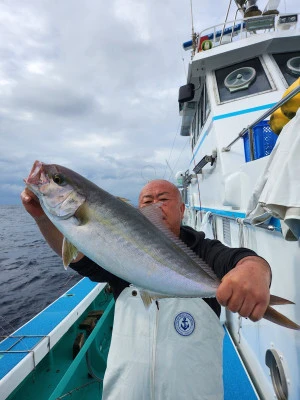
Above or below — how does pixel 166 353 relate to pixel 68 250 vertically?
below

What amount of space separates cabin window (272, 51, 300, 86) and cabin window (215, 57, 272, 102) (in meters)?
0.50

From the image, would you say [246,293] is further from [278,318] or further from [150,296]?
[150,296]

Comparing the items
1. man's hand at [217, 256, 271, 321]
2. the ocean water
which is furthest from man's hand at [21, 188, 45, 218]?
the ocean water

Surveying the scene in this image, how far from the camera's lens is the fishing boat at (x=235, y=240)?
2725mm

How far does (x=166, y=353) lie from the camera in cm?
210

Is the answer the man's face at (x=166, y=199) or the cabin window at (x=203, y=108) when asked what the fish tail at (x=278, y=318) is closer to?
the man's face at (x=166, y=199)

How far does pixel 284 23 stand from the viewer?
6629 mm

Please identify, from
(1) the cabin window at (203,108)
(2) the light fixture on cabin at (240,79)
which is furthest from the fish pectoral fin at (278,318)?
(1) the cabin window at (203,108)

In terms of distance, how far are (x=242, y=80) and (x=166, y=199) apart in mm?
5453

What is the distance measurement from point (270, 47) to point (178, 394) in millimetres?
7454

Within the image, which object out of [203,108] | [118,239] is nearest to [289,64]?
[203,108]

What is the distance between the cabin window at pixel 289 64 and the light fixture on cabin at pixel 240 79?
29.5 inches

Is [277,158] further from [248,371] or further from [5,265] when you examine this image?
[5,265]

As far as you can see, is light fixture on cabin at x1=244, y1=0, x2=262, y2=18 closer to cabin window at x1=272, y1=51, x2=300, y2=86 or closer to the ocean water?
cabin window at x1=272, y1=51, x2=300, y2=86
